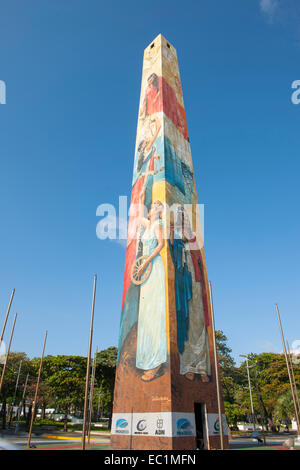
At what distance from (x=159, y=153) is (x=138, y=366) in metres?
15.2

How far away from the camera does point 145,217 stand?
74.3ft

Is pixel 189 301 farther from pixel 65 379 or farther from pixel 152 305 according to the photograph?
pixel 65 379

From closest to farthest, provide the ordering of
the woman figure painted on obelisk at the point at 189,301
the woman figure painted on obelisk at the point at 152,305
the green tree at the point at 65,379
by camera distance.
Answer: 1. the woman figure painted on obelisk at the point at 152,305
2. the woman figure painted on obelisk at the point at 189,301
3. the green tree at the point at 65,379

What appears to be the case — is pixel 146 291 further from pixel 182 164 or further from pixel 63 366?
pixel 63 366

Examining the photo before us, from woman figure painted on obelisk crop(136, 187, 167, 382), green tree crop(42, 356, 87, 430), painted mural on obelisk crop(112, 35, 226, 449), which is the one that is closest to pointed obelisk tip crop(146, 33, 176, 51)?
painted mural on obelisk crop(112, 35, 226, 449)

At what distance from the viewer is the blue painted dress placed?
17312 millimetres

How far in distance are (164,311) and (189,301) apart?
2329 millimetres

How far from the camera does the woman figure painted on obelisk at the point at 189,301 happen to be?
17859 mm

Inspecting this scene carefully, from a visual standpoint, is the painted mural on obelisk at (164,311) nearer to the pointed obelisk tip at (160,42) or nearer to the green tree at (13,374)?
the pointed obelisk tip at (160,42)

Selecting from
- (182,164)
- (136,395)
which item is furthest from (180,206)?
(136,395)

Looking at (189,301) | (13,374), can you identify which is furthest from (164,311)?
(13,374)

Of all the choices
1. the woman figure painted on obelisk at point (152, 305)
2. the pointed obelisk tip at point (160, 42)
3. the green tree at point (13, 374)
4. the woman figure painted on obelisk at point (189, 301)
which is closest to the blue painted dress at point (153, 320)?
the woman figure painted on obelisk at point (152, 305)

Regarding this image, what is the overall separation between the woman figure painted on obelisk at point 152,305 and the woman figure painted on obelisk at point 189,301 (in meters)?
0.95
